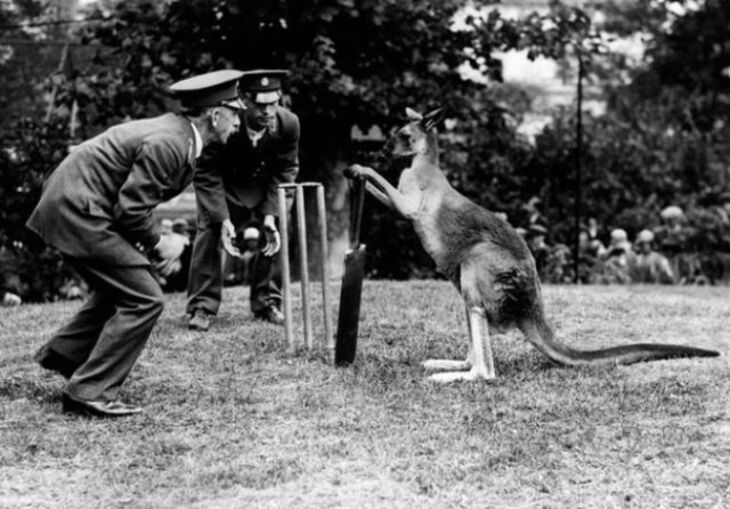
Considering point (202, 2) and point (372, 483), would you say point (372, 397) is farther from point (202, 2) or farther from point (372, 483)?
point (202, 2)

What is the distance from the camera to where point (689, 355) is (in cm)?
748

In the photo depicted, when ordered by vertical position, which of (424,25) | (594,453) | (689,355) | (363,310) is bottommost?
(363,310)

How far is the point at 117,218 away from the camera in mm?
5961

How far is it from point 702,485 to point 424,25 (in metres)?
8.12

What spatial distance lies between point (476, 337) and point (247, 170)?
3030 millimetres

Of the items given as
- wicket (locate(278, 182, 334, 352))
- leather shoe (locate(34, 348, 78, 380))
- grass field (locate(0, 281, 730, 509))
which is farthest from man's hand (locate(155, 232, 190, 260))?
leather shoe (locate(34, 348, 78, 380))

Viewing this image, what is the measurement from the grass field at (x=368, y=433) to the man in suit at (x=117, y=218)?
12.0 inches

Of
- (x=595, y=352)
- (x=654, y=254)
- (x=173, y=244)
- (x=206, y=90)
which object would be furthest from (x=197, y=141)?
(x=654, y=254)

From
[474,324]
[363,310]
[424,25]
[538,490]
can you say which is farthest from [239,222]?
[538,490]

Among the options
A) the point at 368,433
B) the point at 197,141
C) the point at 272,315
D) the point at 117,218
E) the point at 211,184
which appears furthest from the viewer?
the point at 272,315

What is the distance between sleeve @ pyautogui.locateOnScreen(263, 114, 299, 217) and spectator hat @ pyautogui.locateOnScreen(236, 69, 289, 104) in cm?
53

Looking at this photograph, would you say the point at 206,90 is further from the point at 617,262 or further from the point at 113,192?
the point at 617,262

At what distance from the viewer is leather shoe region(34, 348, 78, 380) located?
253 inches

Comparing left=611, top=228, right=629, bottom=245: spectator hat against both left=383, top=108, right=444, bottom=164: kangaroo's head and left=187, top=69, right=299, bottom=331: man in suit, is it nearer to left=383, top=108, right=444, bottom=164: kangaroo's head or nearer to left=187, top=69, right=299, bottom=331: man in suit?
left=187, top=69, right=299, bottom=331: man in suit
